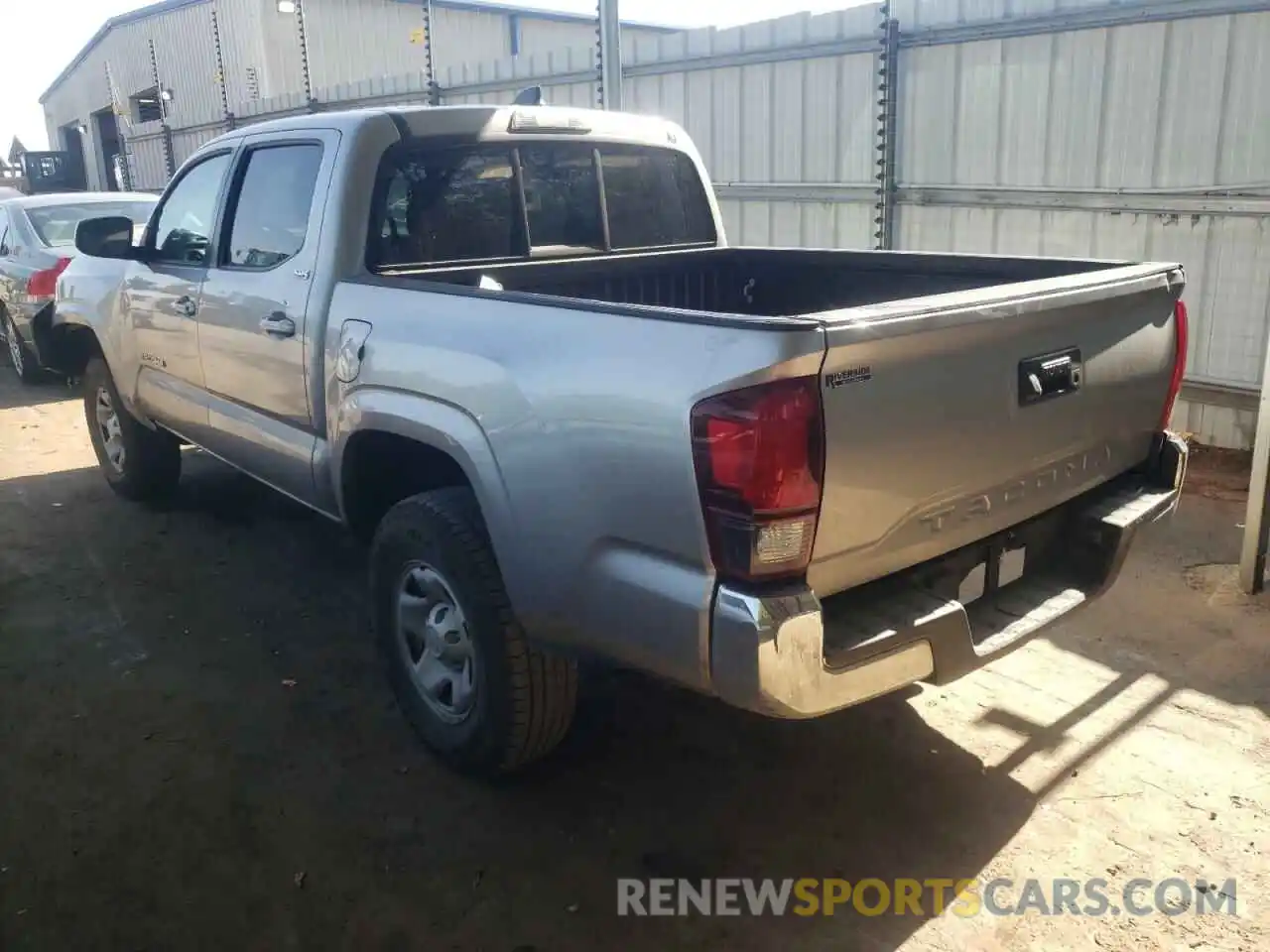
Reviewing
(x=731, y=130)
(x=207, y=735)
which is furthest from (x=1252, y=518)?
(x=731, y=130)

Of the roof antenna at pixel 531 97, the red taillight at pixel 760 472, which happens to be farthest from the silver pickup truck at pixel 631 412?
the roof antenna at pixel 531 97

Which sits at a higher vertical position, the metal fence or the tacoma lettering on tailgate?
the metal fence

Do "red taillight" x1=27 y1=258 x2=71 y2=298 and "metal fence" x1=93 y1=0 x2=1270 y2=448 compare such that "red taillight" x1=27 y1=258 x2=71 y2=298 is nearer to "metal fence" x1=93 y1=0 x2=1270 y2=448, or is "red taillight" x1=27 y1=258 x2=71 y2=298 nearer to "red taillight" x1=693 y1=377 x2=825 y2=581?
"metal fence" x1=93 y1=0 x2=1270 y2=448

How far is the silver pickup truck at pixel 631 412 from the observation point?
2275mm

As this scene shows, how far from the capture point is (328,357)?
3551 mm

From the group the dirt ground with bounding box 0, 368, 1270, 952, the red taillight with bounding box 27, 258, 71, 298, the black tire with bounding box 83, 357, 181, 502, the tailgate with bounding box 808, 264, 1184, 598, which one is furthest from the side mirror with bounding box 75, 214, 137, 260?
the red taillight with bounding box 27, 258, 71, 298

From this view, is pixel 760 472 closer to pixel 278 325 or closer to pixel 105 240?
pixel 278 325

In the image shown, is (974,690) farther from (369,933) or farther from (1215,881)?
(369,933)

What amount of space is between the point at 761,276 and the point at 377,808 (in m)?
2.49

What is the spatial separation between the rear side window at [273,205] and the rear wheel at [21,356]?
20.9 feet

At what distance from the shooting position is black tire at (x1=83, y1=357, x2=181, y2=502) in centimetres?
571

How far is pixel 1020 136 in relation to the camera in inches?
264

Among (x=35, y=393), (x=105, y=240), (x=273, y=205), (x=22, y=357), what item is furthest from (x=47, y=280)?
(x=273, y=205)

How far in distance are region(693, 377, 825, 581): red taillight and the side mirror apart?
373cm
